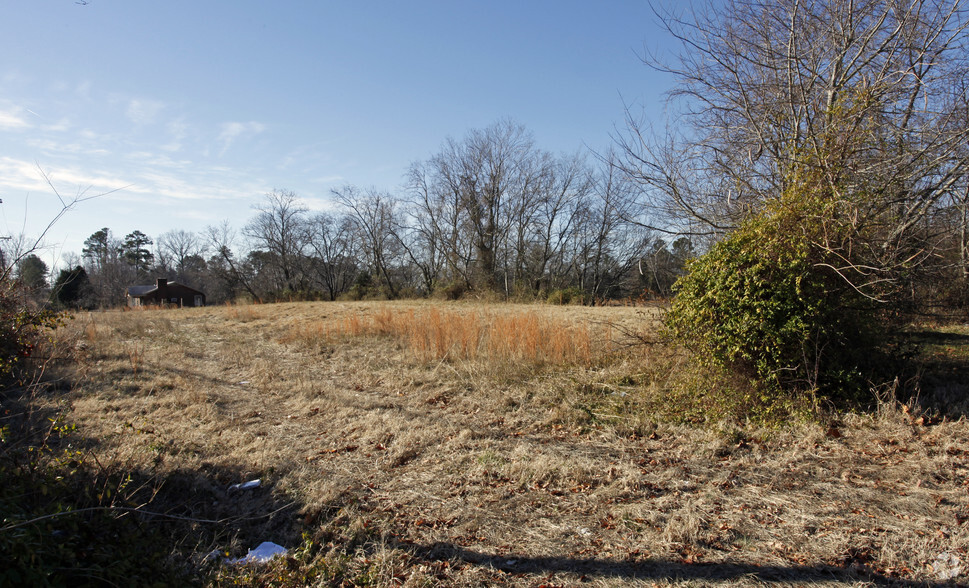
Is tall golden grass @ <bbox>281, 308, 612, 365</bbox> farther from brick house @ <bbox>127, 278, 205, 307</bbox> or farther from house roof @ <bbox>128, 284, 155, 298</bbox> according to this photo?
house roof @ <bbox>128, 284, 155, 298</bbox>

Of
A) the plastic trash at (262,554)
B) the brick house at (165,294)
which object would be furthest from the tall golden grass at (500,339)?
the brick house at (165,294)

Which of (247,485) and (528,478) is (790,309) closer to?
(528,478)

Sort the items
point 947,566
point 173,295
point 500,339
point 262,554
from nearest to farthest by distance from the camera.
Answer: point 947,566, point 262,554, point 500,339, point 173,295

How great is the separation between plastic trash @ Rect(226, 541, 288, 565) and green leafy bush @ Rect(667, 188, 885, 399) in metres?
4.45

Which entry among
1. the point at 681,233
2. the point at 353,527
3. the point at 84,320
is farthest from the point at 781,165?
the point at 84,320

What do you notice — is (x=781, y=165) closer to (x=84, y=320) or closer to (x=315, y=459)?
(x=315, y=459)

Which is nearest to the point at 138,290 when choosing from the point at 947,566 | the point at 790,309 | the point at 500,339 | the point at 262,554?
the point at 500,339

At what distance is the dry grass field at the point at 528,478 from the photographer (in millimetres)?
2939

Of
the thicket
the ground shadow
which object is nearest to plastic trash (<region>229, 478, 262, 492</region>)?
the thicket

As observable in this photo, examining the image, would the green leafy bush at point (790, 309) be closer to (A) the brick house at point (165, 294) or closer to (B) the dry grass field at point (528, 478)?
(B) the dry grass field at point (528, 478)

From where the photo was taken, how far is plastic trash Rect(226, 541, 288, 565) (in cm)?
308

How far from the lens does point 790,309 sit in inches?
199

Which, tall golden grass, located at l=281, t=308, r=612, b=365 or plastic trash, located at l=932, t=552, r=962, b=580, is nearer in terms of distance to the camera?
plastic trash, located at l=932, t=552, r=962, b=580

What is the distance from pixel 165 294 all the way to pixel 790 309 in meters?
55.0
